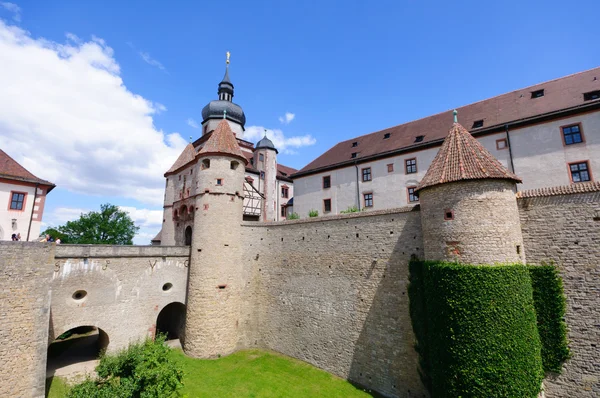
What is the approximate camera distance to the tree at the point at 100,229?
4278 cm

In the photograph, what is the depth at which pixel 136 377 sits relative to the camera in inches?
401

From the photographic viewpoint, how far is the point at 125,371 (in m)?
11.0

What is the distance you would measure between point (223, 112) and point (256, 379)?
25169 mm

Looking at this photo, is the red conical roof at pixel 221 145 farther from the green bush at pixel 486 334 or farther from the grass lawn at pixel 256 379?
the green bush at pixel 486 334

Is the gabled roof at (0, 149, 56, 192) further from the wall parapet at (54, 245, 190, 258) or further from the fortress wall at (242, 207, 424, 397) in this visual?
the fortress wall at (242, 207, 424, 397)

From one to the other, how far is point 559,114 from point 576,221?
10.5 m

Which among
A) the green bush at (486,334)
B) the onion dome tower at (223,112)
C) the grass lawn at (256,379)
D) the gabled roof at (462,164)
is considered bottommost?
the grass lawn at (256,379)

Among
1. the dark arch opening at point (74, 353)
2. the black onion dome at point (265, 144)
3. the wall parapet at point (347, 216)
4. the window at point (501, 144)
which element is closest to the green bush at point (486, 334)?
the wall parapet at point (347, 216)

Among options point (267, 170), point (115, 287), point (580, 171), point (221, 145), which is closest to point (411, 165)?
point (580, 171)

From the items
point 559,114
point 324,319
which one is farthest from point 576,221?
point 324,319

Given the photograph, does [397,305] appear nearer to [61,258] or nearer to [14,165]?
[61,258]

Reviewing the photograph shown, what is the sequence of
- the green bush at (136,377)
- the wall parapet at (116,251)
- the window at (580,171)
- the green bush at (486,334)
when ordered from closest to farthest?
the green bush at (136,377) < the green bush at (486,334) < the wall parapet at (116,251) < the window at (580,171)

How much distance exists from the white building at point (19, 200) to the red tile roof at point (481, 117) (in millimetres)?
21179

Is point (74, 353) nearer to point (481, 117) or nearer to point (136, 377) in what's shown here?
point (136, 377)
